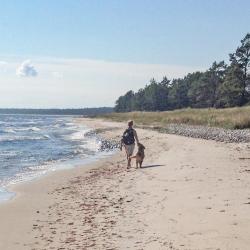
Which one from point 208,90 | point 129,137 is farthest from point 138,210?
point 208,90

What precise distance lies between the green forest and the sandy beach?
5338cm

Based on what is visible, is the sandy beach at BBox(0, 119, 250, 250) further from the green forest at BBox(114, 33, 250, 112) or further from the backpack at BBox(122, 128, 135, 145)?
the green forest at BBox(114, 33, 250, 112)

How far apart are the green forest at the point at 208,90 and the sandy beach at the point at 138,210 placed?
5338cm

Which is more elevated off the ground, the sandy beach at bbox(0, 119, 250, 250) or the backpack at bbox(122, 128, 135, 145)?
the backpack at bbox(122, 128, 135, 145)

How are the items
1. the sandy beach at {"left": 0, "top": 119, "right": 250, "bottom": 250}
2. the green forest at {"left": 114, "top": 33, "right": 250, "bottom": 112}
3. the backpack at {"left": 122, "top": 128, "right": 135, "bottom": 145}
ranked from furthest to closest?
1. the green forest at {"left": 114, "top": 33, "right": 250, "bottom": 112}
2. the backpack at {"left": 122, "top": 128, "right": 135, "bottom": 145}
3. the sandy beach at {"left": 0, "top": 119, "right": 250, "bottom": 250}

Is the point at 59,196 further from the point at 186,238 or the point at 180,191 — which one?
the point at 186,238

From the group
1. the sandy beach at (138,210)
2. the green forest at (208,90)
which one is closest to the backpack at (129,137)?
the sandy beach at (138,210)

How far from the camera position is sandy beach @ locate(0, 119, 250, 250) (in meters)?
8.20

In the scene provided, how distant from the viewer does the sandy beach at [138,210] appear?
820cm

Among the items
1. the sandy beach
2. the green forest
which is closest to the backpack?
the sandy beach

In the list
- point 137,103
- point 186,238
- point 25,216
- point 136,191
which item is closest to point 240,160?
point 136,191

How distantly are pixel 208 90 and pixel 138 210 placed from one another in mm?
85041

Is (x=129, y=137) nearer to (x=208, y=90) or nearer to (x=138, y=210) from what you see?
(x=138, y=210)

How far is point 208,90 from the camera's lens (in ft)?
308
